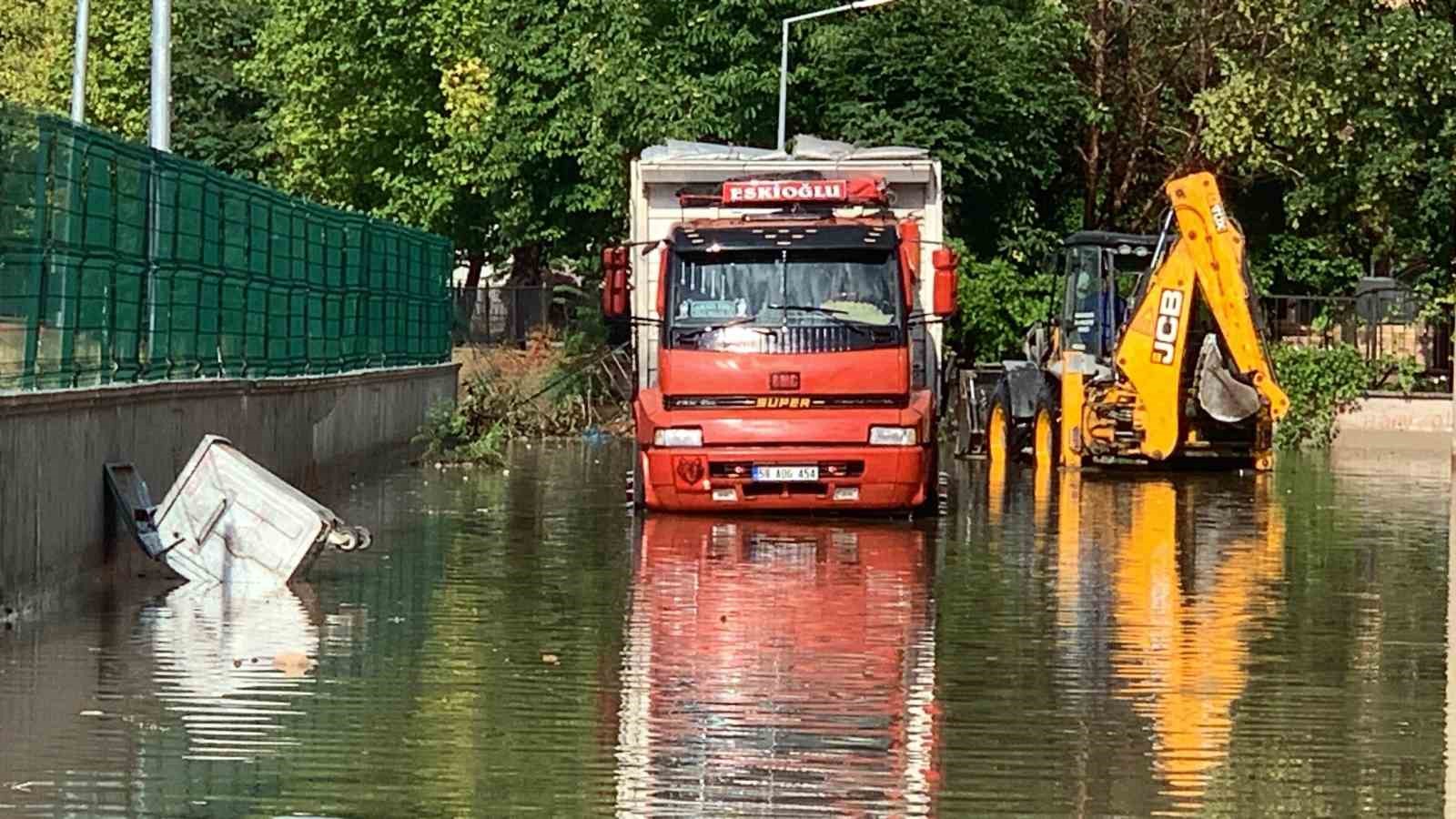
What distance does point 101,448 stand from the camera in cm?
1733

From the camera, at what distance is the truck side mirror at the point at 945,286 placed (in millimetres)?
24750

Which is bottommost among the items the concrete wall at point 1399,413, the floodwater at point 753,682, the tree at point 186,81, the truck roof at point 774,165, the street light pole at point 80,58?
the floodwater at point 753,682

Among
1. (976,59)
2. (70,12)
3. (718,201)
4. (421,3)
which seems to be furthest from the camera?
(70,12)

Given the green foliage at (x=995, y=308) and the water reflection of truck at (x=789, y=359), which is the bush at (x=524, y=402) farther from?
the water reflection of truck at (x=789, y=359)

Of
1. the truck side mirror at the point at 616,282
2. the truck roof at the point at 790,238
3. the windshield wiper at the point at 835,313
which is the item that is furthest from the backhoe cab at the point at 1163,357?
the windshield wiper at the point at 835,313

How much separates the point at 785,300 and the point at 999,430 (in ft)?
42.5

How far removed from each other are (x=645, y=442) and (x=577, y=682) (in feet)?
35.0

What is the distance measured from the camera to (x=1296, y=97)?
4684 centimetres

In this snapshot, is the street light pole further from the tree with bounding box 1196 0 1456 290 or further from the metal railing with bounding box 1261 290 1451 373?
the metal railing with bounding box 1261 290 1451 373

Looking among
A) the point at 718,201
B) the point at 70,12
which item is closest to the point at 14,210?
the point at 718,201

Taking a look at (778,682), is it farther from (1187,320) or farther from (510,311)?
(510,311)

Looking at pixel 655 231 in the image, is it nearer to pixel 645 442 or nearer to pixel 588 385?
pixel 645 442

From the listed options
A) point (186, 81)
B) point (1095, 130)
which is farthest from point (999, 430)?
point (186, 81)

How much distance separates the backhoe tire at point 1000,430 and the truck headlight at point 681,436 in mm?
12244
